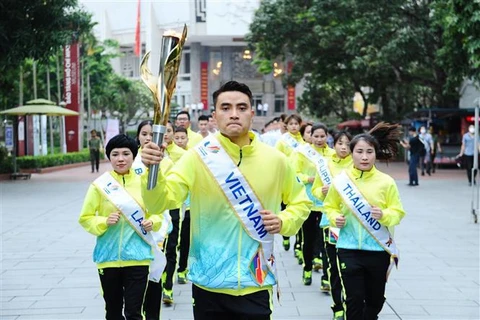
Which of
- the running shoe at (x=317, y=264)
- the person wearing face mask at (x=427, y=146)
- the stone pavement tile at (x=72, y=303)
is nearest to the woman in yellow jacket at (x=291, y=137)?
the running shoe at (x=317, y=264)

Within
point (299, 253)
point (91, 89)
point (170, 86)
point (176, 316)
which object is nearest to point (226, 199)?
Answer: point (170, 86)

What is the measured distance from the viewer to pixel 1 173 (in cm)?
2359

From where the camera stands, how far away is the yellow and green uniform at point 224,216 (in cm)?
362

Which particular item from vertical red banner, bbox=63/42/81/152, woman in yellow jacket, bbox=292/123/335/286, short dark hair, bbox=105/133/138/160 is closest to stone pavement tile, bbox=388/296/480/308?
woman in yellow jacket, bbox=292/123/335/286

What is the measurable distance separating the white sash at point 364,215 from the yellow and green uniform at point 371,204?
3cm

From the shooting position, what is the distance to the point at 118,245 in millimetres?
4984

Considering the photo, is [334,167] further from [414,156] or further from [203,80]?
[203,80]

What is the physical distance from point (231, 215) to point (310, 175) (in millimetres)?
4411

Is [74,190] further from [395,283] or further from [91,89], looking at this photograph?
[91,89]

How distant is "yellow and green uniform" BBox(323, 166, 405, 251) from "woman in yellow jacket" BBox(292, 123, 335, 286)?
2214 millimetres

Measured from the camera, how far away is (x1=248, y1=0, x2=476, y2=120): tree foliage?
25.2m

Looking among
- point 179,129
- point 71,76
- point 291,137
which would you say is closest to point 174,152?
point 179,129

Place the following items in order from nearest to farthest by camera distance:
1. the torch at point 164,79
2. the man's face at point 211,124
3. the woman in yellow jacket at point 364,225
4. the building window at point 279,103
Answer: the torch at point 164,79, the woman in yellow jacket at point 364,225, the man's face at point 211,124, the building window at point 279,103

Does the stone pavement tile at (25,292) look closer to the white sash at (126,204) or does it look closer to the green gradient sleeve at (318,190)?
the white sash at (126,204)
